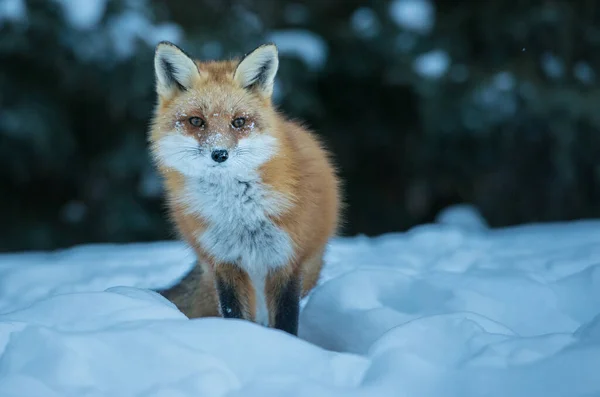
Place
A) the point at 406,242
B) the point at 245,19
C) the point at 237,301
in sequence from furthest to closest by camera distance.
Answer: the point at 245,19, the point at 406,242, the point at 237,301

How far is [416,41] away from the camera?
20.7ft

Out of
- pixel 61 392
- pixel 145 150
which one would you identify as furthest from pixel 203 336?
pixel 145 150

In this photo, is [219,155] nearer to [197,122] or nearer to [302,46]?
[197,122]

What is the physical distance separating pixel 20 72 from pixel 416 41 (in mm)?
3752

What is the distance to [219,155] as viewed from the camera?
8.91 ft

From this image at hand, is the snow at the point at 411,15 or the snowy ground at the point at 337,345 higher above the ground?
the snow at the point at 411,15

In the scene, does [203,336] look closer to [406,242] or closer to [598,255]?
[598,255]

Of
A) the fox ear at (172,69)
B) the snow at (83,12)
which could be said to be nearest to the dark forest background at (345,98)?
the snow at (83,12)

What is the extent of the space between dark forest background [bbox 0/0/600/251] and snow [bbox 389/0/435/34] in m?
0.01

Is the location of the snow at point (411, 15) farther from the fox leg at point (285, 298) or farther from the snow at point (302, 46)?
the fox leg at point (285, 298)

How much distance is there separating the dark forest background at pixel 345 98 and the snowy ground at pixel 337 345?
11.5ft

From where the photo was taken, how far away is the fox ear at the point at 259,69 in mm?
2969

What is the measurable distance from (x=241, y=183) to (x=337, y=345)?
0.78 meters

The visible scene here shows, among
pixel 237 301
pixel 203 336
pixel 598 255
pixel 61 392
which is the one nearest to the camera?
pixel 61 392
